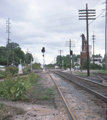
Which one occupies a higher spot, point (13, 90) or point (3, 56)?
point (3, 56)

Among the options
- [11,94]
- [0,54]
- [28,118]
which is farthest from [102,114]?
[0,54]

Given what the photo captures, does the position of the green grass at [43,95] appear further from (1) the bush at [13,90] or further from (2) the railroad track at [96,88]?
(2) the railroad track at [96,88]

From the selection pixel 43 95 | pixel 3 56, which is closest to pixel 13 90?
pixel 43 95

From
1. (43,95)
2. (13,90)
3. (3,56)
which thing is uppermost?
(3,56)

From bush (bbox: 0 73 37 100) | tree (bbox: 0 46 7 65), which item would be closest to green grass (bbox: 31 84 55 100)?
bush (bbox: 0 73 37 100)

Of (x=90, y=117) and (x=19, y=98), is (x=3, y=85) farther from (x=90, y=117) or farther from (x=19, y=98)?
Result: (x=90, y=117)

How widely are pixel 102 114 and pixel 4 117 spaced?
315 centimetres

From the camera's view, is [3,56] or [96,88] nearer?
[96,88]

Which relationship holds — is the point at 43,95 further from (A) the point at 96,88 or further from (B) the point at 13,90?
(A) the point at 96,88

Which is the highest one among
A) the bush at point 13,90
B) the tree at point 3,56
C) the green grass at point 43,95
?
the tree at point 3,56

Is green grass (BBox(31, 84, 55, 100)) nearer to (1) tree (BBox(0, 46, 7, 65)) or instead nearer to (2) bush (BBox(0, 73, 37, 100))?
(2) bush (BBox(0, 73, 37, 100))

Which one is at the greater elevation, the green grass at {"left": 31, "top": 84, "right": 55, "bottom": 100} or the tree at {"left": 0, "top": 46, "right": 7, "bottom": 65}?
the tree at {"left": 0, "top": 46, "right": 7, "bottom": 65}

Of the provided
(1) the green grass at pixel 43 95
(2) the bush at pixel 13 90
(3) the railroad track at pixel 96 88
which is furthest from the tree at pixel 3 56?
(2) the bush at pixel 13 90

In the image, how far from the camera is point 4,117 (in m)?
4.69
